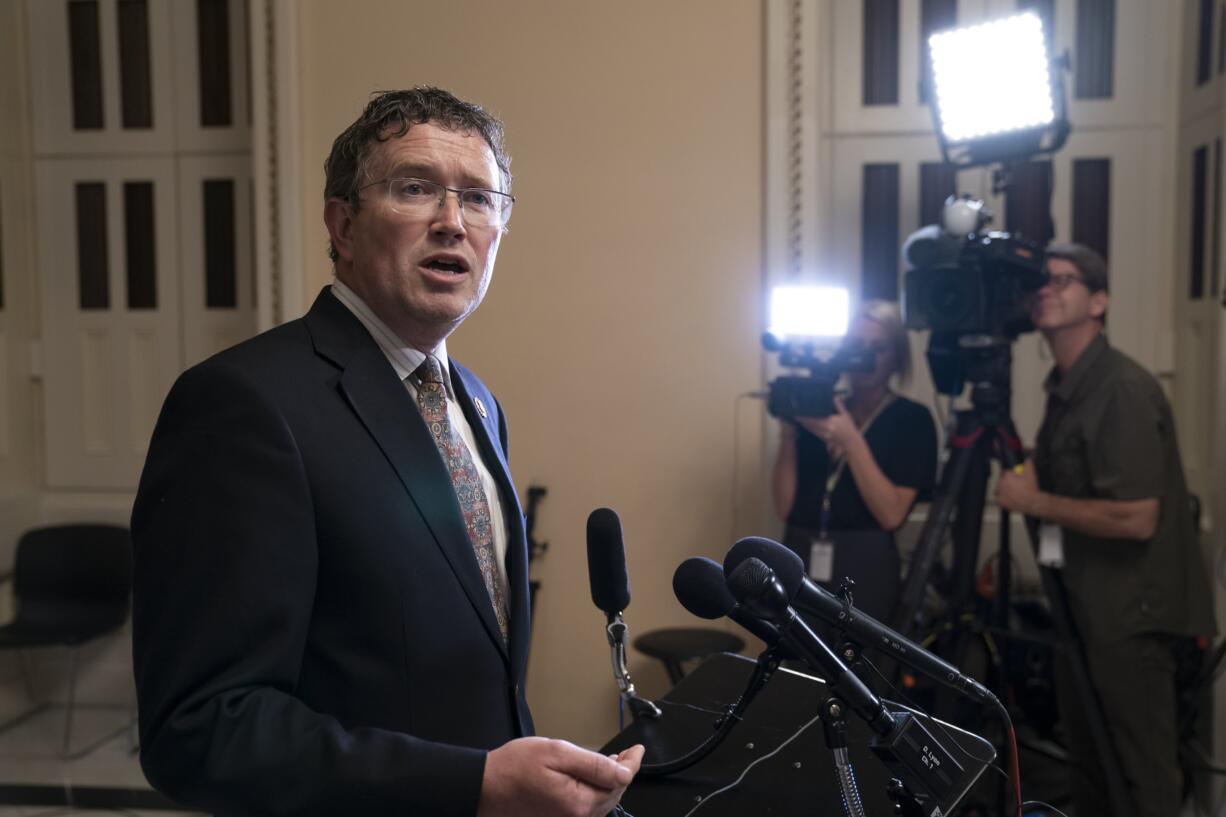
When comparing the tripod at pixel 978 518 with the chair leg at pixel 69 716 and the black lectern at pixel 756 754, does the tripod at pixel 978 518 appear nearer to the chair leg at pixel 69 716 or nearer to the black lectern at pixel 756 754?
the black lectern at pixel 756 754

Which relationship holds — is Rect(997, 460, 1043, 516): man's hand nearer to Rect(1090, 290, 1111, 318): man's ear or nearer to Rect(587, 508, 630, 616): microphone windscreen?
Rect(1090, 290, 1111, 318): man's ear

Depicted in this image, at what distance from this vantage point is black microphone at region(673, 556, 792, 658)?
1.05 m

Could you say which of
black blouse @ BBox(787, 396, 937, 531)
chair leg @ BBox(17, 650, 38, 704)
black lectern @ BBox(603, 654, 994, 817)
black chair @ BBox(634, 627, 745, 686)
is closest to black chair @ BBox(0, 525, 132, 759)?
chair leg @ BBox(17, 650, 38, 704)

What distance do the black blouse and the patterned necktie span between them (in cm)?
159

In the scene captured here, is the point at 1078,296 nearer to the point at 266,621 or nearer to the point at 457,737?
the point at 457,737

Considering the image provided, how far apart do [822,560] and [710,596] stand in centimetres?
154

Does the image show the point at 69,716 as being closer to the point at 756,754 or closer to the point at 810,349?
the point at 810,349

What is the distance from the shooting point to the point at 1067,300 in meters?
2.61

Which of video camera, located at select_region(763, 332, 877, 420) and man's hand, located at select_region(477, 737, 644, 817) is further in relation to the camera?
video camera, located at select_region(763, 332, 877, 420)

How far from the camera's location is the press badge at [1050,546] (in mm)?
2439

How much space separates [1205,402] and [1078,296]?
3.18 feet

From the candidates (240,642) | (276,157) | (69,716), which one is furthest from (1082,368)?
(69,716)

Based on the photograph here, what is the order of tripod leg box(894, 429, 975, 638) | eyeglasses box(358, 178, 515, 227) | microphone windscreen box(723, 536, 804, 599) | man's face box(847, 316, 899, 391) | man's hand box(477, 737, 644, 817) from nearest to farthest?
man's hand box(477, 737, 644, 817)
microphone windscreen box(723, 536, 804, 599)
eyeglasses box(358, 178, 515, 227)
tripod leg box(894, 429, 975, 638)
man's face box(847, 316, 899, 391)

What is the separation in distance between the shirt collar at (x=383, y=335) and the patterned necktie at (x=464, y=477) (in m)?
0.04
